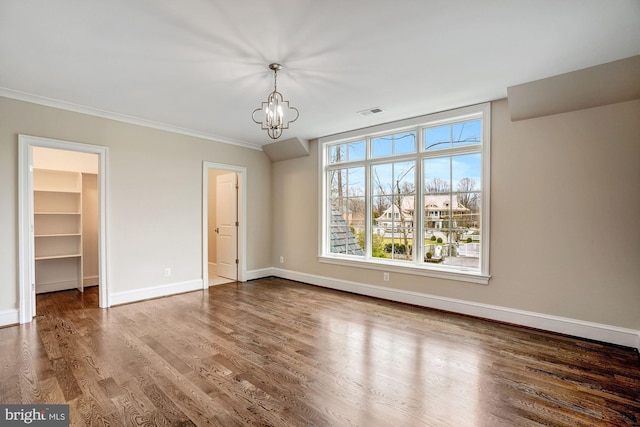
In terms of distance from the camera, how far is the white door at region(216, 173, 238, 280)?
233 inches

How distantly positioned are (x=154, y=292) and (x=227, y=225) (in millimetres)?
1894

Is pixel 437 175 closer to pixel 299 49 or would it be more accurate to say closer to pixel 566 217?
pixel 566 217

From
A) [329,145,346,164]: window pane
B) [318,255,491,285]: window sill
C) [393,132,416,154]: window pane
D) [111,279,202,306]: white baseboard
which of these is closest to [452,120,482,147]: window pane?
[393,132,416,154]: window pane

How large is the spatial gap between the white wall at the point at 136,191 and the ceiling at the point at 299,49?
1.16ft

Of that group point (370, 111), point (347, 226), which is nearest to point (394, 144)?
point (370, 111)

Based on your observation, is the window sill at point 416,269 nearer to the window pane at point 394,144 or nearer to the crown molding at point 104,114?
the window pane at point 394,144

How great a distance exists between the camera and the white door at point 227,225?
5.92m

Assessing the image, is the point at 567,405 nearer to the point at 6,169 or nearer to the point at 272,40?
the point at 272,40

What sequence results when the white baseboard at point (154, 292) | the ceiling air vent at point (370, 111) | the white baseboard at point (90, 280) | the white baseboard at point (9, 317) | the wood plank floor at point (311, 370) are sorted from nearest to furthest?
1. the wood plank floor at point (311, 370)
2. the white baseboard at point (9, 317)
3. the ceiling air vent at point (370, 111)
4. the white baseboard at point (154, 292)
5. the white baseboard at point (90, 280)

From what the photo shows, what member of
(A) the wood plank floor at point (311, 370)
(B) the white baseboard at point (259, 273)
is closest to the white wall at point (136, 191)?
(A) the wood plank floor at point (311, 370)

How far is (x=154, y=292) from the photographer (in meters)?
4.62

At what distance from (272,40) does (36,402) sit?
3.09 meters

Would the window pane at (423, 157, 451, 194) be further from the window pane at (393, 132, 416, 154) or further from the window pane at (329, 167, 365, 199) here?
the window pane at (329, 167, 365, 199)

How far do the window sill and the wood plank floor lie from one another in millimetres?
494
